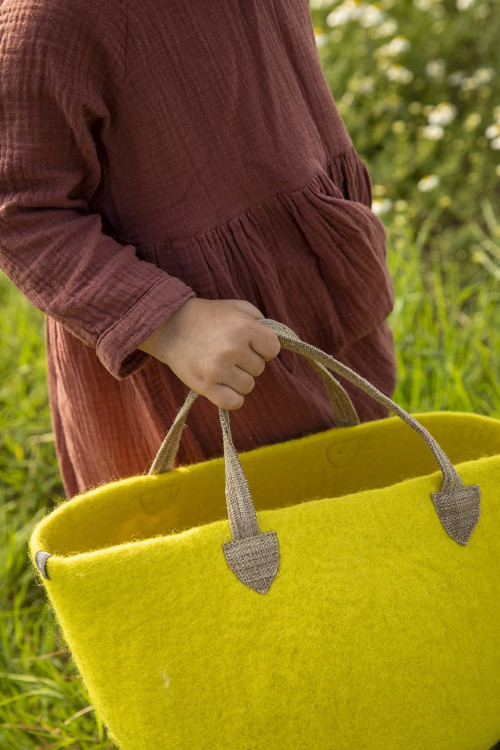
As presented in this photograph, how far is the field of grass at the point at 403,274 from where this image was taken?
147 centimetres

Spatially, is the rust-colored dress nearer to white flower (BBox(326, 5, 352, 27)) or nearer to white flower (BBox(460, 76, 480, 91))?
white flower (BBox(460, 76, 480, 91))

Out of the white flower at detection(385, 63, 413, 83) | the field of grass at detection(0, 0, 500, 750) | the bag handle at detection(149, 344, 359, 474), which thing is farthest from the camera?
the white flower at detection(385, 63, 413, 83)

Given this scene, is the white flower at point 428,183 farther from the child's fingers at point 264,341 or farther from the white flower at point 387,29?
the child's fingers at point 264,341

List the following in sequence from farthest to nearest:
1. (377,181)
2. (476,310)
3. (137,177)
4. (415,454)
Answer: (377,181), (476,310), (415,454), (137,177)

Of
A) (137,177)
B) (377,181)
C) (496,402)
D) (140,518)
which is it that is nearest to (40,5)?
(137,177)

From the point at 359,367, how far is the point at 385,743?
0.53m

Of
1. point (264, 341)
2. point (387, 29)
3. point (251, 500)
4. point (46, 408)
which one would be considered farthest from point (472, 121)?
point (251, 500)

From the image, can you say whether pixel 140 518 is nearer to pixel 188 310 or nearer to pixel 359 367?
pixel 188 310

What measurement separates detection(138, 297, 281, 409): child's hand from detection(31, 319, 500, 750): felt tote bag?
0.09 ft

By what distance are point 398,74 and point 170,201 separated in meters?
2.11

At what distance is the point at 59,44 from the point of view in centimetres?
77

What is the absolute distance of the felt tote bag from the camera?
76cm

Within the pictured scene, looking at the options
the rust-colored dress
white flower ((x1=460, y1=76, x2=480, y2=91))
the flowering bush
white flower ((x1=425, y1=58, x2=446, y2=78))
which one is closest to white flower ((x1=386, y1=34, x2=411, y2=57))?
the flowering bush

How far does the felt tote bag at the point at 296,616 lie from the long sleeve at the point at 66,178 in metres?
0.12
